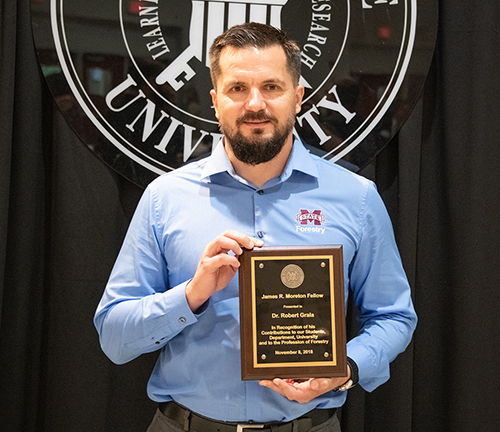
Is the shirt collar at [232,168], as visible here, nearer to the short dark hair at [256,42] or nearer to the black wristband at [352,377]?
the short dark hair at [256,42]

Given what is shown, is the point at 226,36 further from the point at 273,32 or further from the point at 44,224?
the point at 44,224

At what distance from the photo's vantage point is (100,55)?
1907 millimetres

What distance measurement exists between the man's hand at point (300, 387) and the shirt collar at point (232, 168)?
56cm

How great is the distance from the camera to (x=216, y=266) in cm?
127

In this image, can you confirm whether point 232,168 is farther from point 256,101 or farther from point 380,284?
point 380,284

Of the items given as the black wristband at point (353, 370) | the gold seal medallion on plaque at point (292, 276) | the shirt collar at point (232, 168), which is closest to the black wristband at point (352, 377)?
the black wristband at point (353, 370)

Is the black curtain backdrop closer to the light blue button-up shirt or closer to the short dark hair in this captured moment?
the light blue button-up shirt

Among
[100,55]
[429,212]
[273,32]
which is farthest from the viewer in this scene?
[429,212]

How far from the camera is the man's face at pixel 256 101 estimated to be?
145 cm

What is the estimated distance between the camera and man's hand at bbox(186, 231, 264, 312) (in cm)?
125

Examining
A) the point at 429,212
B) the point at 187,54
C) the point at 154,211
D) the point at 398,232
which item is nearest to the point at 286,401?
the point at 154,211

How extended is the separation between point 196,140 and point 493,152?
1093 millimetres

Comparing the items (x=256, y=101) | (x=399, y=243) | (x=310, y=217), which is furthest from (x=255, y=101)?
(x=399, y=243)

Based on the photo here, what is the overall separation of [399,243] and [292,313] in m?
0.89
